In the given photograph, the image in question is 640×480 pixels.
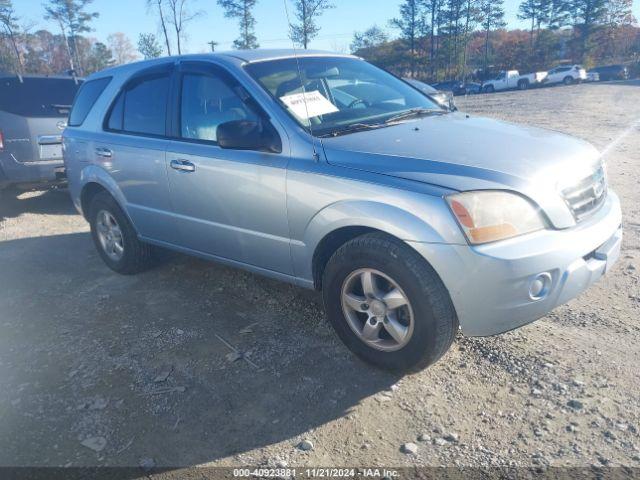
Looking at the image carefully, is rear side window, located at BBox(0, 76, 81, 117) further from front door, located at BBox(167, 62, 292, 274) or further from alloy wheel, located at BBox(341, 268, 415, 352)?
alloy wheel, located at BBox(341, 268, 415, 352)

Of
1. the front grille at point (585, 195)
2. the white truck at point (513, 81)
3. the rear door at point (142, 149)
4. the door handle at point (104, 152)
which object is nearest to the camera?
the front grille at point (585, 195)

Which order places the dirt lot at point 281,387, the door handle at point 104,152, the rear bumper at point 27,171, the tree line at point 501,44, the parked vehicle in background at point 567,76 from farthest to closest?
the tree line at point 501,44 → the parked vehicle in background at point 567,76 → the rear bumper at point 27,171 → the door handle at point 104,152 → the dirt lot at point 281,387

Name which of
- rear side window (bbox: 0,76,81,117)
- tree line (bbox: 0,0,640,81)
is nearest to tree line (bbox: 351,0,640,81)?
tree line (bbox: 0,0,640,81)

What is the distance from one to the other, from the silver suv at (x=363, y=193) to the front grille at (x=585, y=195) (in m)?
0.01

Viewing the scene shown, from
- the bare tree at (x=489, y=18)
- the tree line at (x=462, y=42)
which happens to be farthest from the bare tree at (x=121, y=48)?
the bare tree at (x=489, y=18)

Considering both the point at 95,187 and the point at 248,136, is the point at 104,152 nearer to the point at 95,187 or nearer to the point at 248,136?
the point at 95,187

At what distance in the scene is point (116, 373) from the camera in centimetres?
314

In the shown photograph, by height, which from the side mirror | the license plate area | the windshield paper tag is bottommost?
the license plate area

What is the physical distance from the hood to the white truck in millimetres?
41174

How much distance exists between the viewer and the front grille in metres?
2.72

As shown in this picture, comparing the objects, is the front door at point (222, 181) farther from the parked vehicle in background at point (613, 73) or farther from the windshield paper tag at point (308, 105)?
the parked vehicle in background at point (613, 73)

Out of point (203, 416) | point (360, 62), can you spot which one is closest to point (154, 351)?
point (203, 416)

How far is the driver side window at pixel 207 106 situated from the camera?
352 cm

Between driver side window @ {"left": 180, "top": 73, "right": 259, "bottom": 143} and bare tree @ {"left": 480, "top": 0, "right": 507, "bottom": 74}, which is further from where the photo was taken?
bare tree @ {"left": 480, "top": 0, "right": 507, "bottom": 74}
